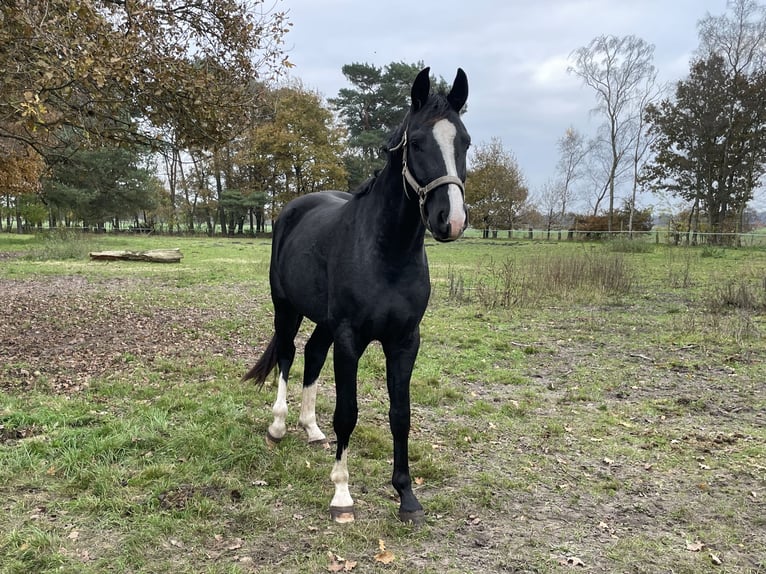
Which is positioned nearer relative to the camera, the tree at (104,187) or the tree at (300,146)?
the tree at (104,187)

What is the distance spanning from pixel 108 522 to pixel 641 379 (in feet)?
18.0

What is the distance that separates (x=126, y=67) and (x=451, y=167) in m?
3.97

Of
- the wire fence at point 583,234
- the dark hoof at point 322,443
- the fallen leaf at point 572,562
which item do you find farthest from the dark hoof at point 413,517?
the wire fence at point 583,234

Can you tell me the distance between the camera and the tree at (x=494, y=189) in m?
44.1

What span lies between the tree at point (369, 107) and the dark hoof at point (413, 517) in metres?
37.5

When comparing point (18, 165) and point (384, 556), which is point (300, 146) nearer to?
point (18, 165)

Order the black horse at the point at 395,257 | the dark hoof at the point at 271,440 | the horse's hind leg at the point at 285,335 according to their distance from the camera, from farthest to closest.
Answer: the horse's hind leg at the point at 285,335 < the dark hoof at the point at 271,440 < the black horse at the point at 395,257

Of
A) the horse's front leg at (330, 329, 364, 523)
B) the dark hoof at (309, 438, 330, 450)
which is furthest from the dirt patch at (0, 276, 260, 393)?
the horse's front leg at (330, 329, 364, 523)

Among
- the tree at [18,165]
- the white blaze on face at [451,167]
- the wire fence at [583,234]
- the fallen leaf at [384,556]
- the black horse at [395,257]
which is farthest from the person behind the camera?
the wire fence at [583,234]

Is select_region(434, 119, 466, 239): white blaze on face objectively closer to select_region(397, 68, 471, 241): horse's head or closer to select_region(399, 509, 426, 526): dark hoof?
select_region(397, 68, 471, 241): horse's head

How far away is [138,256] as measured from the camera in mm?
17844

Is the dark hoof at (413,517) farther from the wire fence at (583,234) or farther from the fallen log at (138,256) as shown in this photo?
the wire fence at (583,234)

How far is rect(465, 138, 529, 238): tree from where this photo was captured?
44.1 m

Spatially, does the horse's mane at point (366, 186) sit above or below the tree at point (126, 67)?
below
